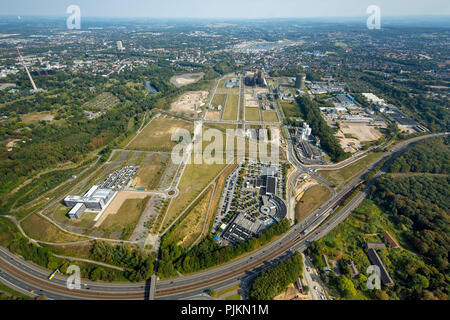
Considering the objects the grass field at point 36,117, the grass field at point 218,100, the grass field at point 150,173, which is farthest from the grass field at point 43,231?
the grass field at point 218,100

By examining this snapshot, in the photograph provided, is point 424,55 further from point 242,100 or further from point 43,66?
point 43,66

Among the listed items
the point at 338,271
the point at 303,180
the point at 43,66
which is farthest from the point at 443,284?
the point at 43,66

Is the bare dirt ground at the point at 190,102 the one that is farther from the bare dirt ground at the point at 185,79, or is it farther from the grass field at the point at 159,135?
the bare dirt ground at the point at 185,79

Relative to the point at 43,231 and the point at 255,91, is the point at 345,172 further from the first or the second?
the point at 255,91

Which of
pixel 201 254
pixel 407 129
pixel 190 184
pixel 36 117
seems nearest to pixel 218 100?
pixel 190 184

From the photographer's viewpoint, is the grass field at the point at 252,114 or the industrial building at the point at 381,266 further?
the grass field at the point at 252,114

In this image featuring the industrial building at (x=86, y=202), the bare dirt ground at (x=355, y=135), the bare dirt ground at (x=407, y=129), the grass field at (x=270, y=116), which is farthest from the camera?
the grass field at (x=270, y=116)

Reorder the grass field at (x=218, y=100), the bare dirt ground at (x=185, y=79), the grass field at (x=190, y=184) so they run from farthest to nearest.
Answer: the bare dirt ground at (x=185, y=79) → the grass field at (x=218, y=100) → the grass field at (x=190, y=184)

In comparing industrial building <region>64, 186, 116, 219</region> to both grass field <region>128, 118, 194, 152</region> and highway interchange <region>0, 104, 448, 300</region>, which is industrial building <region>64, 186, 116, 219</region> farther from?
grass field <region>128, 118, 194, 152</region>
